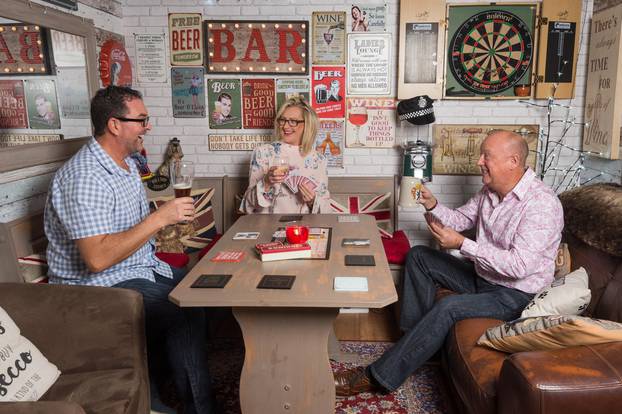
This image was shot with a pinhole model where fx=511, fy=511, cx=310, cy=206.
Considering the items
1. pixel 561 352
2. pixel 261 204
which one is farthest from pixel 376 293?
pixel 261 204

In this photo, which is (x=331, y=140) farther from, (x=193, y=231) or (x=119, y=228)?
(x=119, y=228)

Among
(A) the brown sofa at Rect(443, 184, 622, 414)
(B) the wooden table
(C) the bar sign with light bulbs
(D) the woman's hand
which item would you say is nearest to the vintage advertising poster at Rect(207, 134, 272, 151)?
(D) the woman's hand

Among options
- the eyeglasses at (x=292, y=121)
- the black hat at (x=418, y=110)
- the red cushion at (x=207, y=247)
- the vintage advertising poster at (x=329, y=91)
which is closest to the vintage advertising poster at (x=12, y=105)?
the red cushion at (x=207, y=247)

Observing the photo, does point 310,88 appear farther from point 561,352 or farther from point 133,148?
point 561,352

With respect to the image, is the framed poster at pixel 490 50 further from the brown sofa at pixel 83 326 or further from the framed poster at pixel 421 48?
the brown sofa at pixel 83 326

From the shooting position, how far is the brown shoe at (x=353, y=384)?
255 centimetres

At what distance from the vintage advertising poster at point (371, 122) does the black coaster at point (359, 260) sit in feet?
6.36

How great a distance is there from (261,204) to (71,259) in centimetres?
128

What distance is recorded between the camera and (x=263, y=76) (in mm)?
3943

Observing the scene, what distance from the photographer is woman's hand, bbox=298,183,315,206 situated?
127 inches

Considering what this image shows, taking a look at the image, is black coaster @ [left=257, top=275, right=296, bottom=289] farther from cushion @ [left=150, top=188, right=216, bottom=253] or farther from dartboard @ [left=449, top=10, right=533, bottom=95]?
dartboard @ [left=449, top=10, right=533, bottom=95]

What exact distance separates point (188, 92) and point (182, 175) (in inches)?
82.1

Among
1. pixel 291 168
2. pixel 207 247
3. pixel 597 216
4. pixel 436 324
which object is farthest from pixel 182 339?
pixel 597 216

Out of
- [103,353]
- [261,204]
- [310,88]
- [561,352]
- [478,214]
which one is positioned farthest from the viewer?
[310,88]
